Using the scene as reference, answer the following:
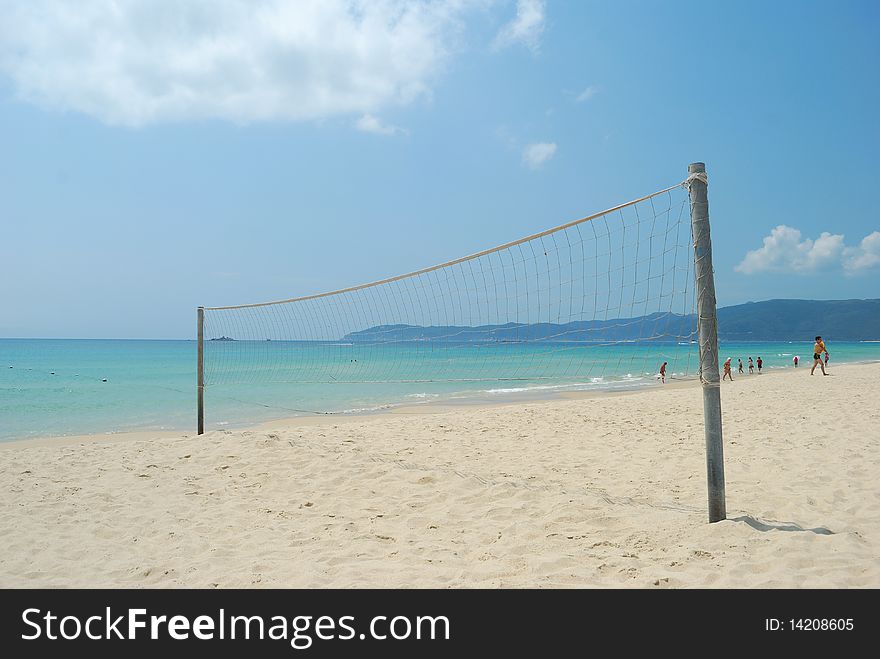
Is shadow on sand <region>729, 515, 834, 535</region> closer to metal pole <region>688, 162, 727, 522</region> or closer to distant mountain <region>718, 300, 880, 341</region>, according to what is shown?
metal pole <region>688, 162, 727, 522</region>

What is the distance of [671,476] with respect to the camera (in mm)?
4660

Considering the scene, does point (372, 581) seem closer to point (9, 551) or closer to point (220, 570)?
point (220, 570)

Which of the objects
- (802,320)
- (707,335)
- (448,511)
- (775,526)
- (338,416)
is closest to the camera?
(775,526)

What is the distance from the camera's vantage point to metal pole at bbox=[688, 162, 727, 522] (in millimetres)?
3268

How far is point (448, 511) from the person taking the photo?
389cm

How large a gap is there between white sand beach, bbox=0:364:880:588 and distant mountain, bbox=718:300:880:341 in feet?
392

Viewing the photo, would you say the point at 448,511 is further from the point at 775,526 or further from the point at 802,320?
the point at 802,320

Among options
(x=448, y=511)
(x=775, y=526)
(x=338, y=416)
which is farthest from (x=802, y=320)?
(x=448, y=511)

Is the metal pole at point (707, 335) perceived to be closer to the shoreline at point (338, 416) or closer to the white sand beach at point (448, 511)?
the white sand beach at point (448, 511)

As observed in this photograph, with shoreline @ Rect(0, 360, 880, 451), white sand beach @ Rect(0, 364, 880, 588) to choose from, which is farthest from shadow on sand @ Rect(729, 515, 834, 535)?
shoreline @ Rect(0, 360, 880, 451)

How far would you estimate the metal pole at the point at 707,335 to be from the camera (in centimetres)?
327

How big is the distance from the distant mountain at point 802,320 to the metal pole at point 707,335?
4786 inches

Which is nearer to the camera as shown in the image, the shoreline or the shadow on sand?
the shadow on sand

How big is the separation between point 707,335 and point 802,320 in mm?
146507
